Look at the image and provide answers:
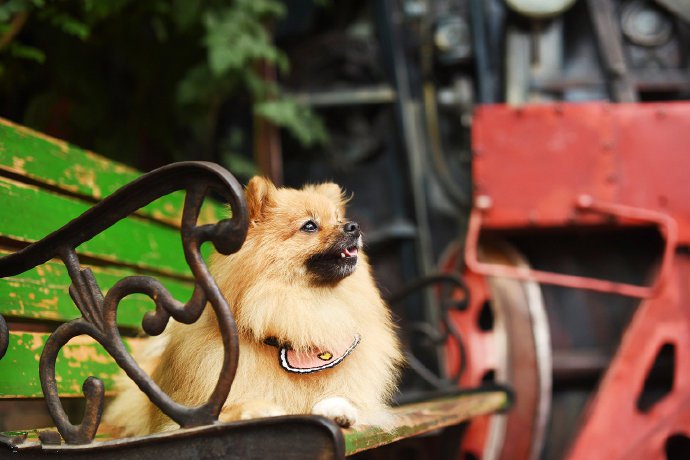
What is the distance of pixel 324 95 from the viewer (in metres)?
3.88

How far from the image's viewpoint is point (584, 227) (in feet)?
9.88

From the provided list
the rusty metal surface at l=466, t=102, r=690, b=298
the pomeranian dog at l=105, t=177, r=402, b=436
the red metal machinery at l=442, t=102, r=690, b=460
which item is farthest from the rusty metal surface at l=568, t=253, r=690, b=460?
the pomeranian dog at l=105, t=177, r=402, b=436

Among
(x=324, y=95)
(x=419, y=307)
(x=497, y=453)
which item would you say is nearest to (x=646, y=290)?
(x=497, y=453)

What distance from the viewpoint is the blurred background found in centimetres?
298

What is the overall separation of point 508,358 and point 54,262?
196 centimetres

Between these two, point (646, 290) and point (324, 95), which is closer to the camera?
point (646, 290)

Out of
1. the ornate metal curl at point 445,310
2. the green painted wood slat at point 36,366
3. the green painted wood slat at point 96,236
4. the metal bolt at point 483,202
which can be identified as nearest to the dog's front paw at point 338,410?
the green painted wood slat at point 36,366

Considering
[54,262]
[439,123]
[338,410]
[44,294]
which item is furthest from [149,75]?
[338,410]

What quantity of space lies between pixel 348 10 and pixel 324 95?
20.8 inches

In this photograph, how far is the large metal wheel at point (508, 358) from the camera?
2.95 m

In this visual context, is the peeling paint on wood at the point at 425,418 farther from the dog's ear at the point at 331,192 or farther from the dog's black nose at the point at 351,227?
the dog's ear at the point at 331,192

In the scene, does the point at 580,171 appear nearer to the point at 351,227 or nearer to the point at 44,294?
the point at 351,227

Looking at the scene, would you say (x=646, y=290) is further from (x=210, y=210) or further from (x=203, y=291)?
(x=203, y=291)

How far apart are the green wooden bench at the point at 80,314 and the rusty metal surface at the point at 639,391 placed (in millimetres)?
522
